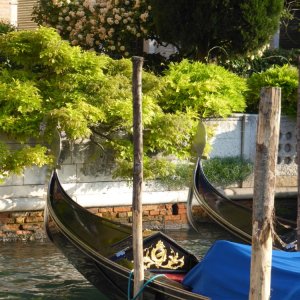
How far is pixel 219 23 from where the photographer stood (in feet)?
31.3

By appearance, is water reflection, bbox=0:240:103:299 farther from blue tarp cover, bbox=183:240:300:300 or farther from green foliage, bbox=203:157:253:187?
green foliage, bbox=203:157:253:187

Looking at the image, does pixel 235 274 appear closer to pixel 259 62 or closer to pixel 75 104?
pixel 75 104

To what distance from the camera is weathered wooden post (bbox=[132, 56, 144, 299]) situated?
16.3 feet

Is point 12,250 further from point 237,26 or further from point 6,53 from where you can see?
point 237,26

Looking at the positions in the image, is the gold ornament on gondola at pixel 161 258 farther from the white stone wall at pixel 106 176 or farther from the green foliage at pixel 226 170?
the green foliage at pixel 226 170

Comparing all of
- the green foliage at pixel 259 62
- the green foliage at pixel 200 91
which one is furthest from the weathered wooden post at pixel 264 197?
the green foliage at pixel 259 62

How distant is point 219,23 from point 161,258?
436 cm

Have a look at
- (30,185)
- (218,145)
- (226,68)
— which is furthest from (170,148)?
(226,68)

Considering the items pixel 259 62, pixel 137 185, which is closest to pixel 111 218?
pixel 137 185

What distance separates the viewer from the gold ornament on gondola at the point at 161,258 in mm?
5695

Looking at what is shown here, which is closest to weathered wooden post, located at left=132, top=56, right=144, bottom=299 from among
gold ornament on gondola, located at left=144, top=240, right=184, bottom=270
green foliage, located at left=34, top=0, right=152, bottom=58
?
gold ornament on gondola, located at left=144, top=240, right=184, bottom=270

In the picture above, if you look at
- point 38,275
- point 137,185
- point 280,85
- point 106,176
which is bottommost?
point 38,275

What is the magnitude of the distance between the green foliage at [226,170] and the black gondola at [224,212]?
159 cm

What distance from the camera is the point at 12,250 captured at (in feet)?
25.4
